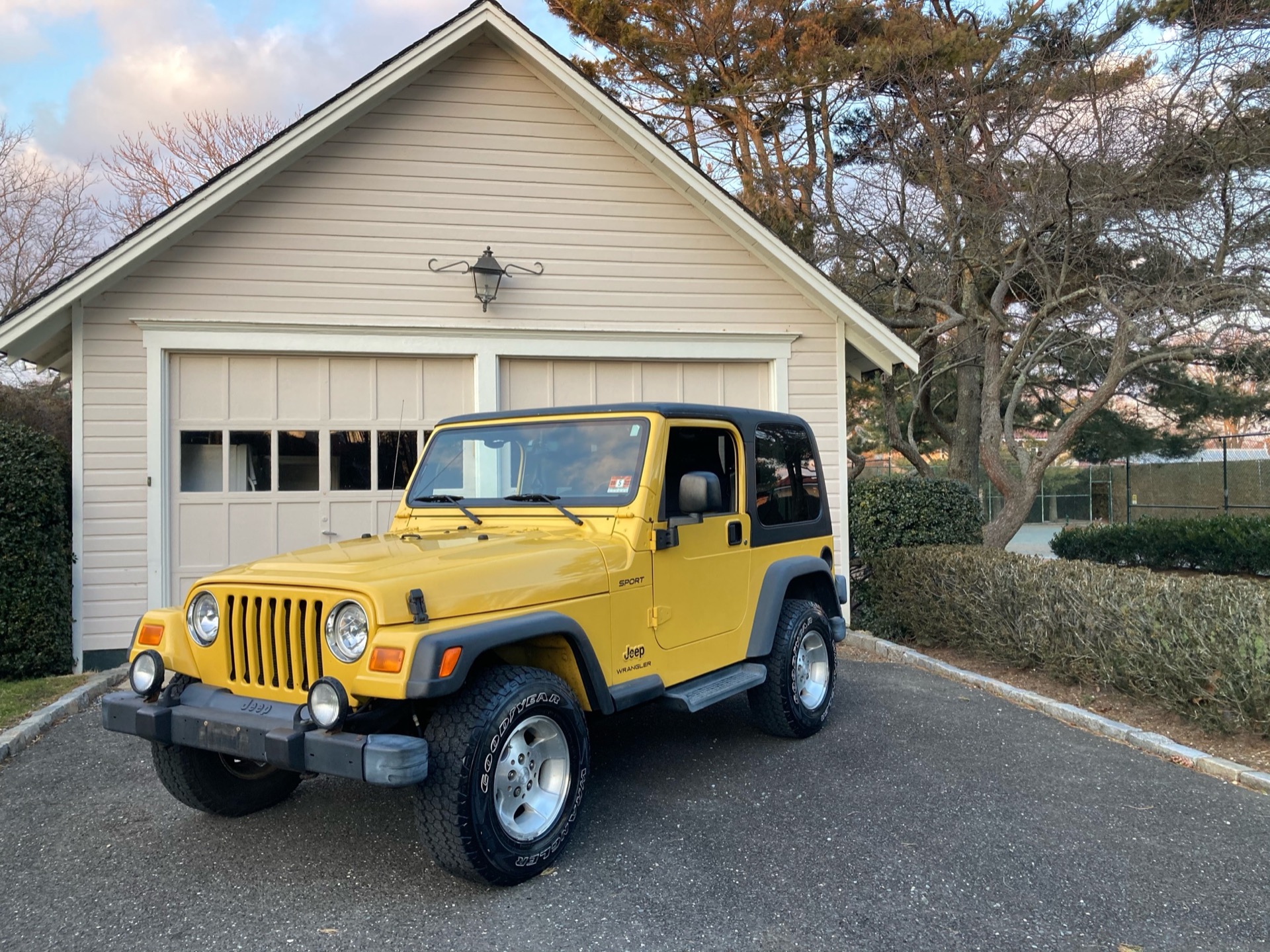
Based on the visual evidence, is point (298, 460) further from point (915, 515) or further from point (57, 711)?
point (915, 515)

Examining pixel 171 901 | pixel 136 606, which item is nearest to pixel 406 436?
pixel 136 606

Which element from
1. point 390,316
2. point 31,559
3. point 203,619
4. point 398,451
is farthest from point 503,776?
point 390,316

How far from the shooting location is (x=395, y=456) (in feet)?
28.3

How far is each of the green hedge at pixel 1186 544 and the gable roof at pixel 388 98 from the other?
6.28 metres

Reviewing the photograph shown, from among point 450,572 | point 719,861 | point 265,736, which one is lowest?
point 719,861

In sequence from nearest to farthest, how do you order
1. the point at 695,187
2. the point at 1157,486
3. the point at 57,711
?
the point at 57,711, the point at 695,187, the point at 1157,486

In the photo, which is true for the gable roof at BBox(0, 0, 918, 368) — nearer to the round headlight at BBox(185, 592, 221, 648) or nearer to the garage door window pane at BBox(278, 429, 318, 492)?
the garage door window pane at BBox(278, 429, 318, 492)

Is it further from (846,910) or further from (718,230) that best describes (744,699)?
(718,230)

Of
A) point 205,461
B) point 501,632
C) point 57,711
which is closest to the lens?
point 501,632

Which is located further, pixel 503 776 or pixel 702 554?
pixel 702 554

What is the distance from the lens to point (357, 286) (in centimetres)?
854

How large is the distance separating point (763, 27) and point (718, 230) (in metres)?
7.32

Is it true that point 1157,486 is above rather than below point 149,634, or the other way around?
above

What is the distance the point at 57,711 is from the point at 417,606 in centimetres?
434
